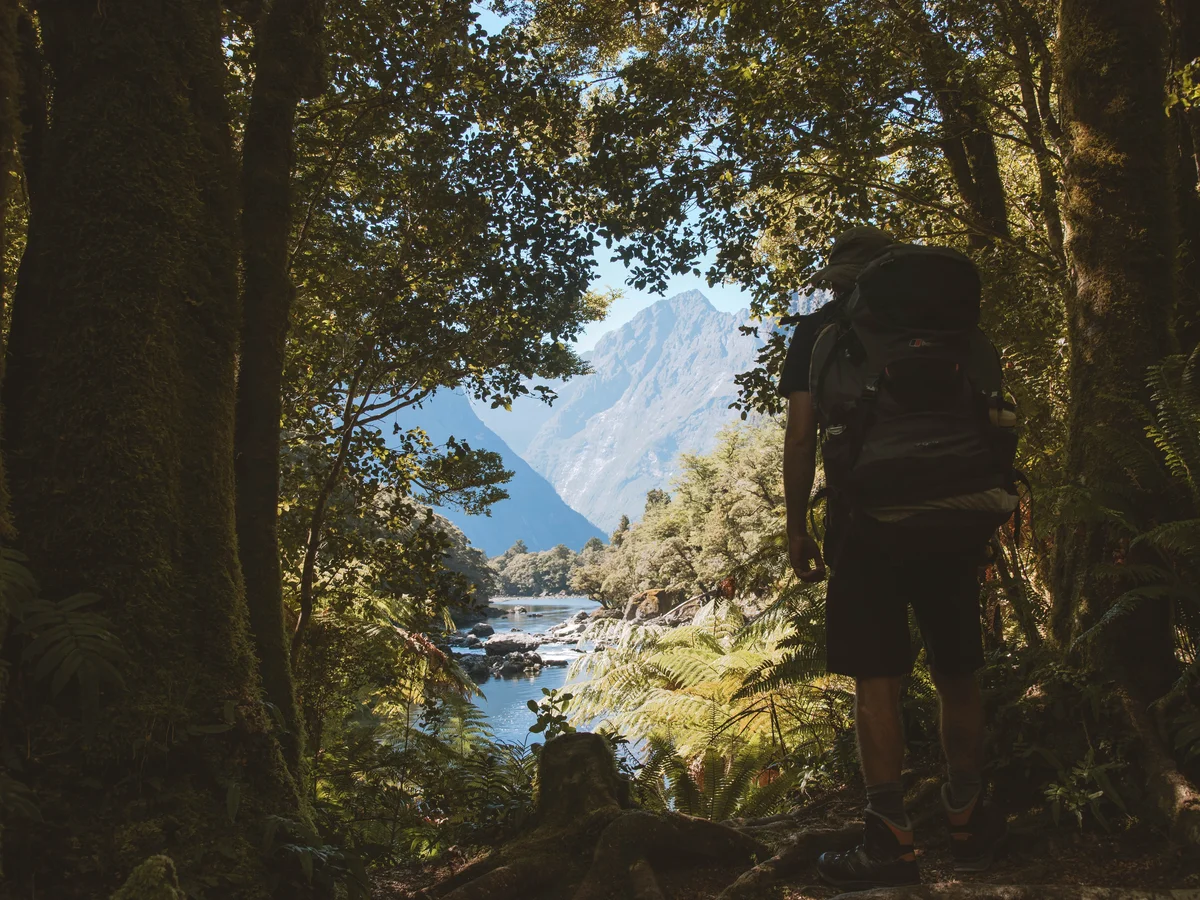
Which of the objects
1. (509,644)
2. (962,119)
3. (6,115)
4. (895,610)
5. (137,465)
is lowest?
(895,610)

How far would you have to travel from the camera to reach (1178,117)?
418 cm

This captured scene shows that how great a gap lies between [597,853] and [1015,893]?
147 cm

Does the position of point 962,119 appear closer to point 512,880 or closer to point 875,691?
point 875,691

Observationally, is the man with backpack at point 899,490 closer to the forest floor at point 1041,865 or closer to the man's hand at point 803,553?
the man's hand at point 803,553

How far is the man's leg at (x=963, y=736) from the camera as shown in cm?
240

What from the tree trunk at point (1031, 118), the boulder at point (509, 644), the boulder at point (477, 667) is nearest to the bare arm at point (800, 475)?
the tree trunk at point (1031, 118)

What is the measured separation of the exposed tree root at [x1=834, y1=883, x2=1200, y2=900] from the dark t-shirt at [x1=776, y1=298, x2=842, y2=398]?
137cm

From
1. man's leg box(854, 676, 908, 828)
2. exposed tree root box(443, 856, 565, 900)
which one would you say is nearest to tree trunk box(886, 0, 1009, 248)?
man's leg box(854, 676, 908, 828)

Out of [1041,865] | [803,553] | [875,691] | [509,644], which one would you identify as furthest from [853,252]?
[509,644]

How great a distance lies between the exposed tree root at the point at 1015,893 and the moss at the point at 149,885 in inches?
57.4

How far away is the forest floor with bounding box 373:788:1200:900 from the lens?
2170 mm

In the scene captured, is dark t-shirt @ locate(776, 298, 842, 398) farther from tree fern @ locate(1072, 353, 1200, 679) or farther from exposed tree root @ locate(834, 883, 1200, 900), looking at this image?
exposed tree root @ locate(834, 883, 1200, 900)

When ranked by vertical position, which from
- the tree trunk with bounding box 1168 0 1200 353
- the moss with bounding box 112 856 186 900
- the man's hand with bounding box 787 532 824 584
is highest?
the tree trunk with bounding box 1168 0 1200 353

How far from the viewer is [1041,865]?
7.77ft
